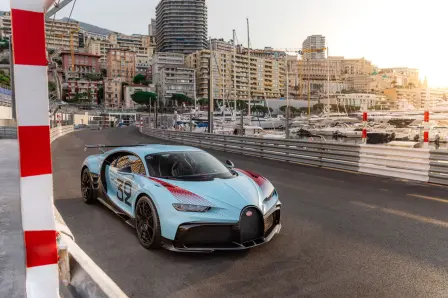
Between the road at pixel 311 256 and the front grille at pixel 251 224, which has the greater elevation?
the front grille at pixel 251 224

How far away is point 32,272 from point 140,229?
2967mm

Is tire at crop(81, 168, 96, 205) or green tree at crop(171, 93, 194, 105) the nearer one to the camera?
tire at crop(81, 168, 96, 205)

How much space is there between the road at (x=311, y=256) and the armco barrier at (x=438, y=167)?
2.02 m

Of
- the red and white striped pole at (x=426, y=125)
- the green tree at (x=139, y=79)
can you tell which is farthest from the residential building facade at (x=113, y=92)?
the red and white striped pole at (x=426, y=125)

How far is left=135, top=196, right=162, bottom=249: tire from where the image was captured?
16.1ft

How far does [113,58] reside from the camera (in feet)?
633

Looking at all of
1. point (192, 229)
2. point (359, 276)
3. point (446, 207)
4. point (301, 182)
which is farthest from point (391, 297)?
point (301, 182)

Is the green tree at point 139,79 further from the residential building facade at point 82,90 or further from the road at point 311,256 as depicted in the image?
the road at point 311,256

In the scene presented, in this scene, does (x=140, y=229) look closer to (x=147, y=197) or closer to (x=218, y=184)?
(x=147, y=197)

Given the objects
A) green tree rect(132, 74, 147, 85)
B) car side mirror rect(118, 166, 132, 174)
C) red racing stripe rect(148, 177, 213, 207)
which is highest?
green tree rect(132, 74, 147, 85)

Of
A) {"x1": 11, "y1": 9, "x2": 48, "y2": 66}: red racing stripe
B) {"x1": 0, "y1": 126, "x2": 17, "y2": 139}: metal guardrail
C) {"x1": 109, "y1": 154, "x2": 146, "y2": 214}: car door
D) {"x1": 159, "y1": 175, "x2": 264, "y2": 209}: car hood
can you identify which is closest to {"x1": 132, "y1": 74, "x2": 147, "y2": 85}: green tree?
{"x1": 0, "y1": 126, "x2": 17, "y2": 139}: metal guardrail

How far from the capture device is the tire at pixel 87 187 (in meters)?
7.33

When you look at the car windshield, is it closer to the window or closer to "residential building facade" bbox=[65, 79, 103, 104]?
the window

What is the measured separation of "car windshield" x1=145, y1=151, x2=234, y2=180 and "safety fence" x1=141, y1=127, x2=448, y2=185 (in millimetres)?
6610
